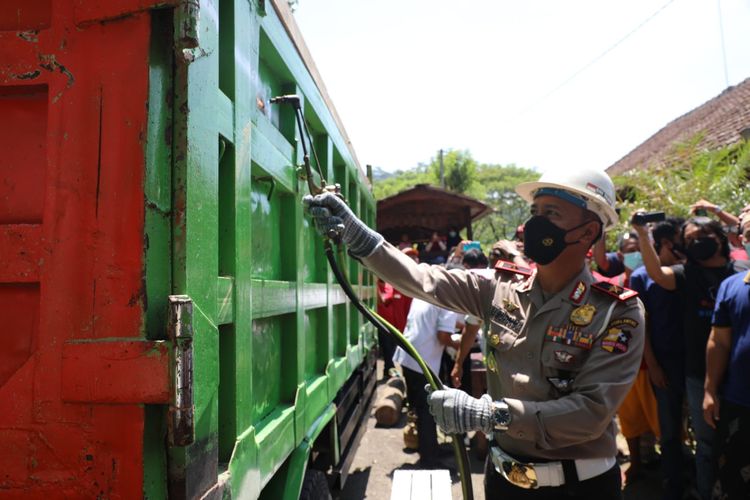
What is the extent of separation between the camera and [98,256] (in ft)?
3.84

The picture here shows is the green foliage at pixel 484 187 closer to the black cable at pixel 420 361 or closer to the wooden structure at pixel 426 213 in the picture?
the wooden structure at pixel 426 213

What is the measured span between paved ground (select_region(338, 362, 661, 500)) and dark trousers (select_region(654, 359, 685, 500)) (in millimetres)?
453

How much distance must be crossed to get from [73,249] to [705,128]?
1230 cm

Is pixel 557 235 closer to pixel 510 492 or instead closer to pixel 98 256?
pixel 510 492

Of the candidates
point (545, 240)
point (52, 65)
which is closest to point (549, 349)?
point (545, 240)

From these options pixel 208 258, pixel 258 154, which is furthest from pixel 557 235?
pixel 208 258

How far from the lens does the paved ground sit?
4.06m

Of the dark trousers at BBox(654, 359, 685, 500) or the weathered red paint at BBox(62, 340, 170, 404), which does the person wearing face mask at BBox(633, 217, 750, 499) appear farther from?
the weathered red paint at BBox(62, 340, 170, 404)

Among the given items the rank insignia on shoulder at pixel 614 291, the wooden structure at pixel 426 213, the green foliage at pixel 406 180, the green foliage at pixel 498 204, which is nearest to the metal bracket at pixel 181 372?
the rank insignia on shoulder at pixel 614 291

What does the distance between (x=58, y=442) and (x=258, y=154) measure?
1041 mm

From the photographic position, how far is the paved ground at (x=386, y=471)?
4.06 m

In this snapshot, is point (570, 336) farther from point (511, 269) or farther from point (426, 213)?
point (426, 213)

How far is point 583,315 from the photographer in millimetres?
1982

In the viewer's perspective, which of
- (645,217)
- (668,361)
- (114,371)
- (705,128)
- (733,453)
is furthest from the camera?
(705,128)
